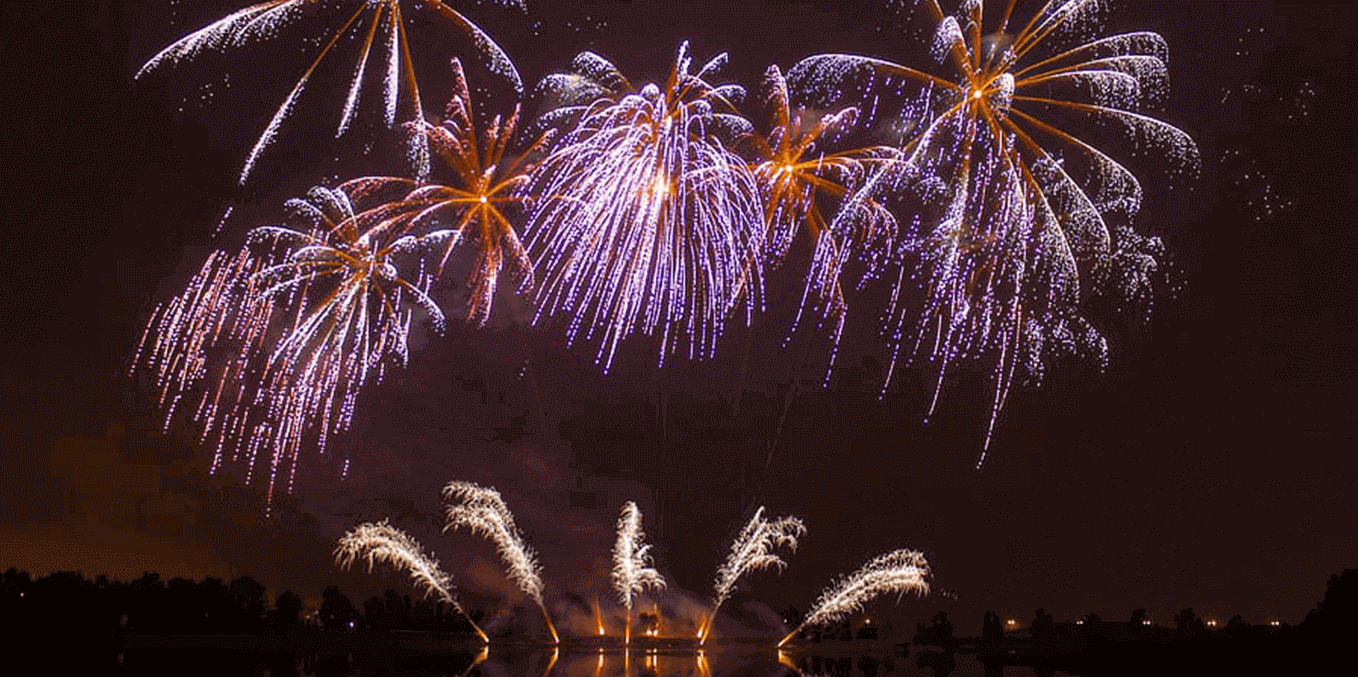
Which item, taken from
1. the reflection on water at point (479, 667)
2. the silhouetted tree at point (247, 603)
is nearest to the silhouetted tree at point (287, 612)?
the silhouetted tree at point (247, 603)

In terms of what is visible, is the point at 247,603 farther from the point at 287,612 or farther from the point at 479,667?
the point at 479,667

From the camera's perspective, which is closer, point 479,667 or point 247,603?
point 479,667

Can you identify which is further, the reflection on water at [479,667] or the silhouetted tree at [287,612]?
the silhouetted tree at [287,612]

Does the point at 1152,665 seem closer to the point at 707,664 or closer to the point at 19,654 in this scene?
the point at 707,664

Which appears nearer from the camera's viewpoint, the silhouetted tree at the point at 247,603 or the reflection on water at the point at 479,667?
the reflection on water at the point at 479,667

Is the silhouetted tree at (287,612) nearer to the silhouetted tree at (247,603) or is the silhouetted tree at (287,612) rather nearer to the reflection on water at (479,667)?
the silhouetted tree at (247,603)

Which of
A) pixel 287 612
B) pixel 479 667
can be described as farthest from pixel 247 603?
pixel 479 667

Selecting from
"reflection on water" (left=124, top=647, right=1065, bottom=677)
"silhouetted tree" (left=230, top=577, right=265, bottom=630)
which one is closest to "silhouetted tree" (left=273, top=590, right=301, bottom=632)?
"silhouetted tree" (left=230, top=577, right=265, bottom=630)

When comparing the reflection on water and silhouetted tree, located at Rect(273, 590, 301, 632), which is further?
silhouetted tree, located at Rect(273, 590, 301, 632)

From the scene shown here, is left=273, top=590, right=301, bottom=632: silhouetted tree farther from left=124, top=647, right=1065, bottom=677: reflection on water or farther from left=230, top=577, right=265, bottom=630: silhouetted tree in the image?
left=124, top=647, right=1065, bottom=677: reflection on water

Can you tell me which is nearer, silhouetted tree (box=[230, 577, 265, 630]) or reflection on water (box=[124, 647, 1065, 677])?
reflection on water (box=[124, 647, 1065, 677])

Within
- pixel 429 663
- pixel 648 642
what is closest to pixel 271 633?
pixel 648 642
